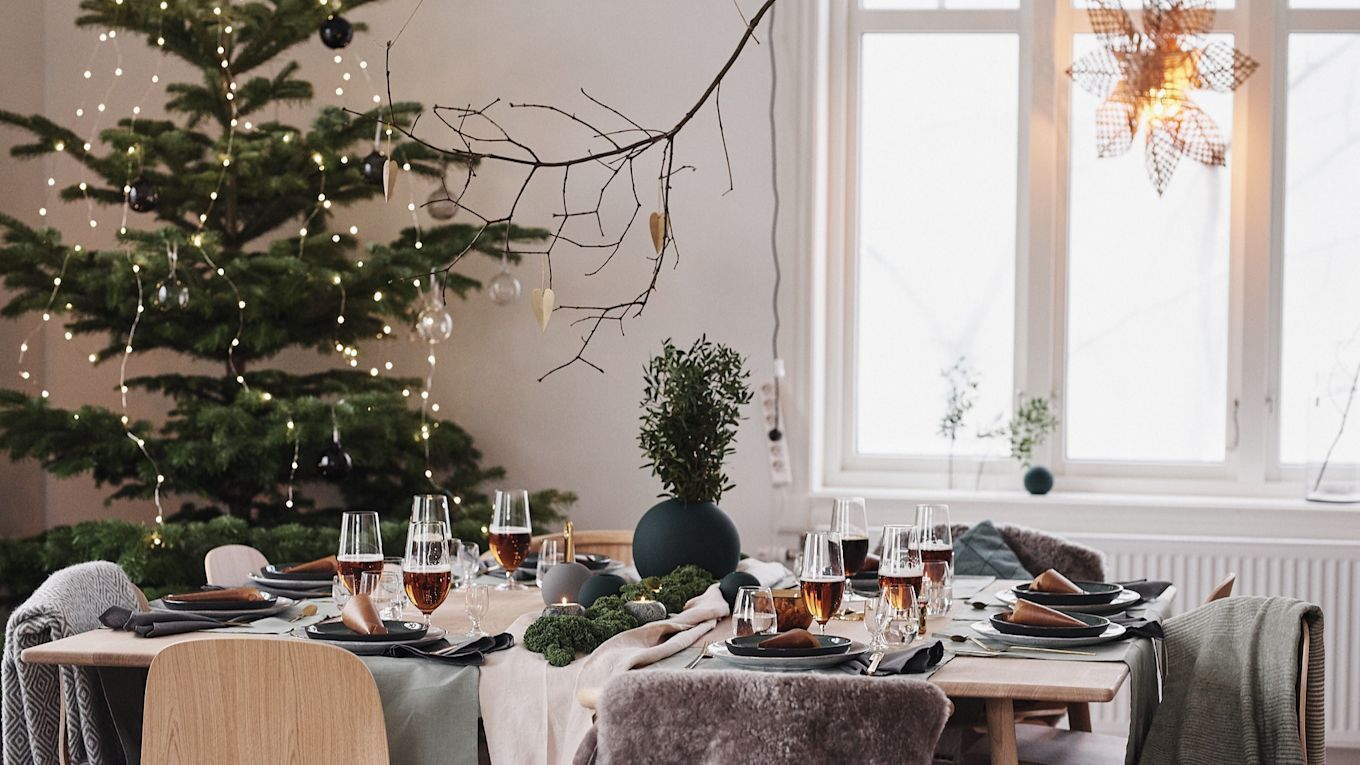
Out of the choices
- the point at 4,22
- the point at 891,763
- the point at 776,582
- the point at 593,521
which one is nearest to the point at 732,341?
the point at 593,521

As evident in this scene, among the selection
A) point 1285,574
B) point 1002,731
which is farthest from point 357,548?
point 1285,574

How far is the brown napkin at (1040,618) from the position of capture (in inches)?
81.0

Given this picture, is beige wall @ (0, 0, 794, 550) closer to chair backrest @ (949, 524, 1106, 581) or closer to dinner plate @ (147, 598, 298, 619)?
chair backrest @ (949, 524, 1106, 581)

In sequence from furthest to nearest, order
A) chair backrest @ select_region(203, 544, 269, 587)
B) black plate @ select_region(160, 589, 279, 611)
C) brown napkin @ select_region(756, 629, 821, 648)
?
chair backrest @ select_region(203, 544, 269, 587) → black plate @ select_region(160, 589, 279, 611) → brown napkin @ select_region(756, 629, 821, 648)

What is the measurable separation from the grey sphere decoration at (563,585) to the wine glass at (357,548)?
0.29 m

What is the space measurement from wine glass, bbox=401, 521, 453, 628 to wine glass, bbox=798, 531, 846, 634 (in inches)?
21.1

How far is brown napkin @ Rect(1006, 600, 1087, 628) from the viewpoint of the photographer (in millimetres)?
2057

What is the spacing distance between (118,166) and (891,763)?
282 cm

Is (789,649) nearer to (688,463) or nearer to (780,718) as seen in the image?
(780,718)

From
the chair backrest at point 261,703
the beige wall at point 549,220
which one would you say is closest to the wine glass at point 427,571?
the chair backrest at point 261,703

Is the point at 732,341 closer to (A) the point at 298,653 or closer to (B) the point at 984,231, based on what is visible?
(B) the point at 984,231

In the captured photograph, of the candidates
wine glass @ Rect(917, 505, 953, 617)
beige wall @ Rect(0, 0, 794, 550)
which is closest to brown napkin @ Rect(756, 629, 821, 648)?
wine glass @ Rect(917, 505, 953, 617)

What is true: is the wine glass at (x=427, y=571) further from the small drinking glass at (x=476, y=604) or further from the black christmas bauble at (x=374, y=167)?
the black christmas bauble at (x=374, y=167)

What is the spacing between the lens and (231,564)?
2.78 meters
